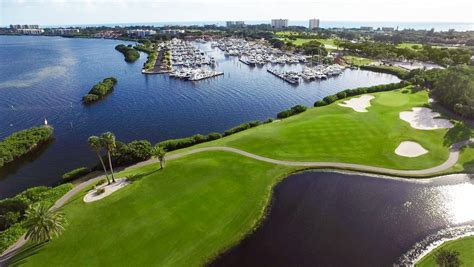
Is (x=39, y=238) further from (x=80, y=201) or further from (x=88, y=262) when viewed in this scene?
(x=80, y=201)

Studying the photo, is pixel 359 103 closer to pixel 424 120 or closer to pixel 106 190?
pixel 424 120

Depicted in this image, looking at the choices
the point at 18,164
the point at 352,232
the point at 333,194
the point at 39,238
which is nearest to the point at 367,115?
the point at 333,194

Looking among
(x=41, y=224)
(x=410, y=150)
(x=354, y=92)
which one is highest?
(x=354, y=92)

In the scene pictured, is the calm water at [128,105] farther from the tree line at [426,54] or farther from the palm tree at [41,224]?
the tree line at [426,54]

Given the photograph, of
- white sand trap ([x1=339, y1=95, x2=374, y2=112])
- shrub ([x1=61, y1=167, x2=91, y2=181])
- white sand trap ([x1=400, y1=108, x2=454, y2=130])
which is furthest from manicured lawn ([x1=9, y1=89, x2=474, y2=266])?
white sand trap ([x1=339, y1=95, x2=374, y2=112])

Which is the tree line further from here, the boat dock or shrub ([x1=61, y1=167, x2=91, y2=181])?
shrub ([x1=61, y1=167, x2=91, y2=181])

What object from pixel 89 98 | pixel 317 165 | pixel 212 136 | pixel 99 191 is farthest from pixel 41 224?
pixel 89 98

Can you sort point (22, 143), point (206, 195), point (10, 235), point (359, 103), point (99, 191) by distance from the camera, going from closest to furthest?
point (10, 235) < point (206, 195) < point (99, 191) < point (22, 143) < point (359, 103)
